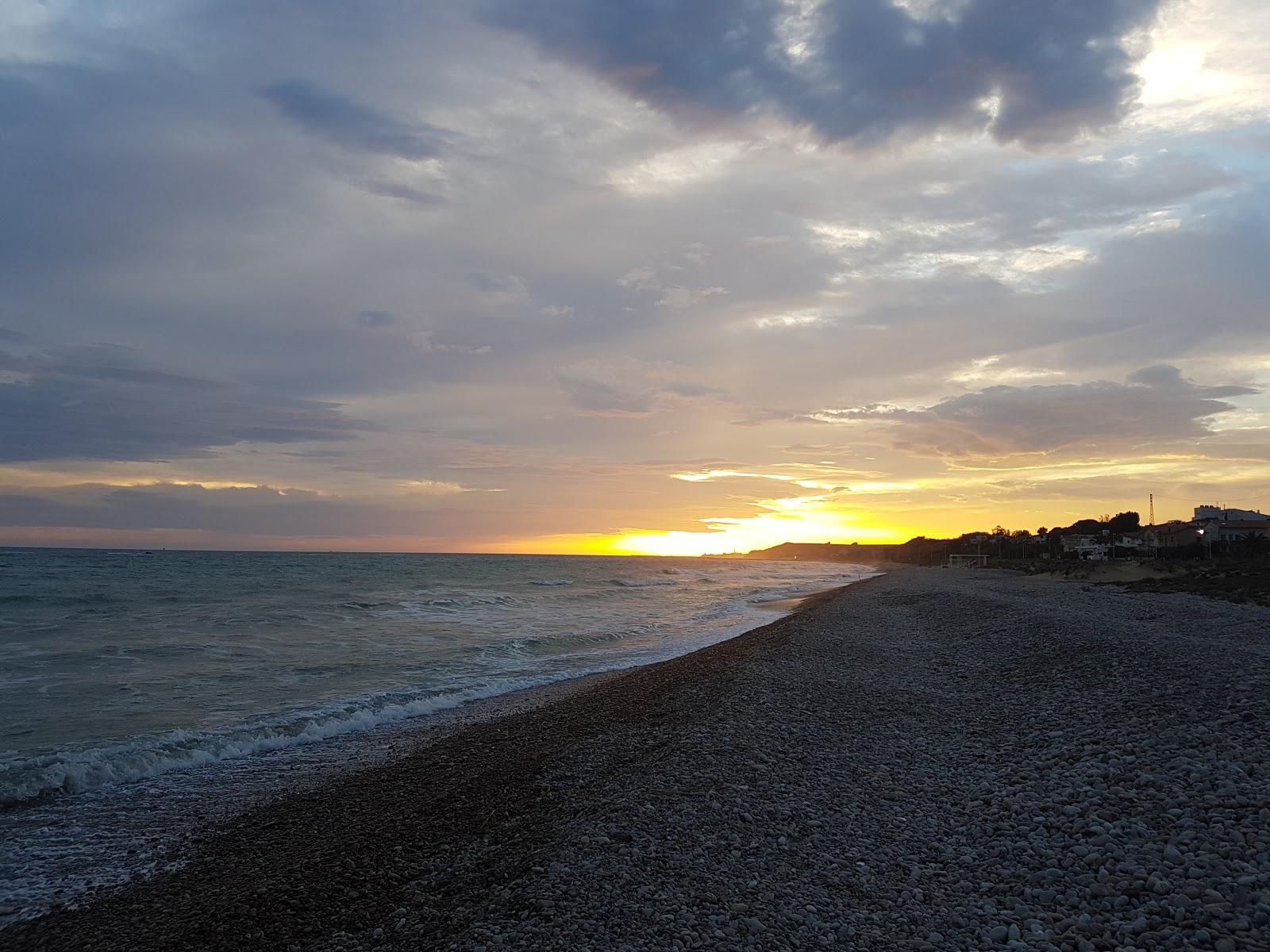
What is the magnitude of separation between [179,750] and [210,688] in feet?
19.4

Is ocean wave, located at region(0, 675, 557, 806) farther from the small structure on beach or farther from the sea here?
the small structure on beach

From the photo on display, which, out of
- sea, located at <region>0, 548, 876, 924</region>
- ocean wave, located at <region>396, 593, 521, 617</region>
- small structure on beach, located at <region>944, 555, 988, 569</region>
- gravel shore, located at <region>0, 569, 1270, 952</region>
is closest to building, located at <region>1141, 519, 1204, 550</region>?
small structure on beach, located at <region>944, 555, 988, 569</region>

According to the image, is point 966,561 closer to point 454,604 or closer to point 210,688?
point 454,604

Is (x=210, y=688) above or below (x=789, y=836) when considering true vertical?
below

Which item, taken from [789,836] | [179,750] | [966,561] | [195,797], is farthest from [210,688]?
[966,561]

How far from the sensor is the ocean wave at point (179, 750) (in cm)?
1092

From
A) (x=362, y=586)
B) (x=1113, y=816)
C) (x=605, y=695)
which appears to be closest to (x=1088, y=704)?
(x=1113, y=816)

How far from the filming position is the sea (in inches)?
372

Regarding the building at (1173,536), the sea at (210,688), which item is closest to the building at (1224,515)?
the building at (1173,536)

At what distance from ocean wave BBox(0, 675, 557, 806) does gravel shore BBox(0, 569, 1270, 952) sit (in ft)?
9.77

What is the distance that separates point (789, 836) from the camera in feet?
23.7

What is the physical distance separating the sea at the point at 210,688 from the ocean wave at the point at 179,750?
0.13 feet

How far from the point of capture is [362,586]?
60.4 m

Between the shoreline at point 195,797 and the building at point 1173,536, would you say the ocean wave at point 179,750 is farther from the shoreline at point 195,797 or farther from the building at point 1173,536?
the building at point 1173,536
